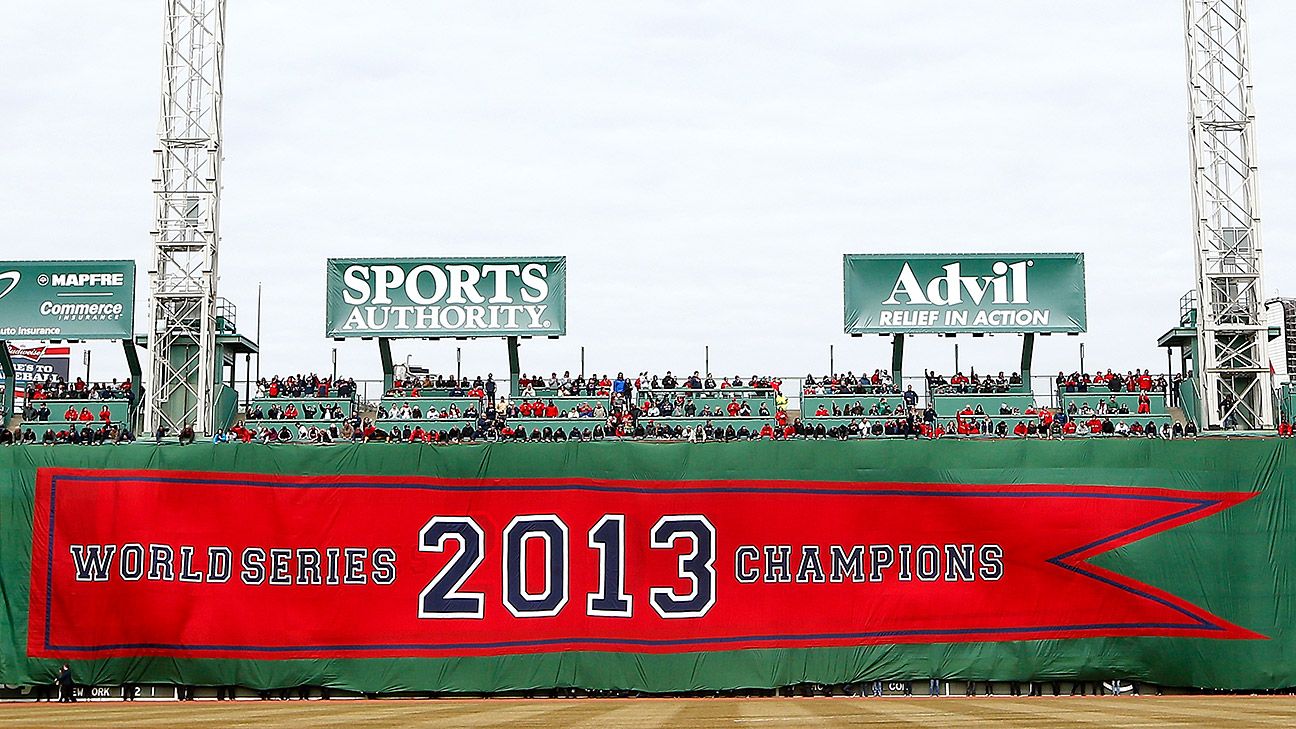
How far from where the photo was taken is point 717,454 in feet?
69.8

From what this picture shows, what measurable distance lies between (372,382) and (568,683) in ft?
41.9

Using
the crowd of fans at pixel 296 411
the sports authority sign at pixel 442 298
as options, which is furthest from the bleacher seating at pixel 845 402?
the crowd of fans at pixel 296 411

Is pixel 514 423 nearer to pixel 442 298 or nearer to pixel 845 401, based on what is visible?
pixel 442 298

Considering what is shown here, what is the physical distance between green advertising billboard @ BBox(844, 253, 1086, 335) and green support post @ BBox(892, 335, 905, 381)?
0.52m

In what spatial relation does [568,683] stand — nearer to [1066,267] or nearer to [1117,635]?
[1117,635]

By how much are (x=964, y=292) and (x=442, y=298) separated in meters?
12.0

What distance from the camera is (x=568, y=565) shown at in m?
20.8

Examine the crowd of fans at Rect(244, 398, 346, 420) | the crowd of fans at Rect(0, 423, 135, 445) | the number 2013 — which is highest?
the crowd of fans at Rect(244, 398, 346, 420)

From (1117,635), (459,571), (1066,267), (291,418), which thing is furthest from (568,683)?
(1066,267)

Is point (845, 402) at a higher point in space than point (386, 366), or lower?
lower

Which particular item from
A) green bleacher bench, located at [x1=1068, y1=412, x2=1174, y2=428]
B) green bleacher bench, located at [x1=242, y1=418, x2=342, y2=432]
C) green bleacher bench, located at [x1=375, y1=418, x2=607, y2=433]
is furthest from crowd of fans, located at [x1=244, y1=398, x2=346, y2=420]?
green bleacher bench, located at [x1=1068, y1=412, x2=1174, y2=428]

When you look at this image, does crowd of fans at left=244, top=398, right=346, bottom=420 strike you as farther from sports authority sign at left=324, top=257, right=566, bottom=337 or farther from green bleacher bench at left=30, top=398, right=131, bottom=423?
green bleacher bench at left=30, top=398, right=131, bottom=423

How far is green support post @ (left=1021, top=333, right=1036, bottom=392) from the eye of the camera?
1167 inches

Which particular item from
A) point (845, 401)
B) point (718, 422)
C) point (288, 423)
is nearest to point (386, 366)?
point (288, 423)
